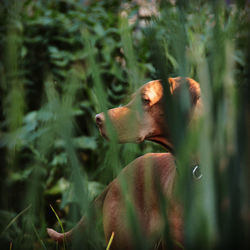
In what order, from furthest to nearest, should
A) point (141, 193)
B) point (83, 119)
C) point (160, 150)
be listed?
point (83, 119) → point (160, 150) → point (141, 193)

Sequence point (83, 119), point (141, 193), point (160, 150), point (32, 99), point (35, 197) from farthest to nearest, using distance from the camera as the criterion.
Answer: point (32, 99), point (83, 119), point (160, 150), point (141, 193), point (35, 197)

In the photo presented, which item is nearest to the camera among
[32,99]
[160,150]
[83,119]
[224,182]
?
[224,182]

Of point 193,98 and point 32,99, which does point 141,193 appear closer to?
point 193,98

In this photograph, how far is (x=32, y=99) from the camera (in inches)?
112

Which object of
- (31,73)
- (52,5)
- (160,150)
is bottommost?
(160,150)

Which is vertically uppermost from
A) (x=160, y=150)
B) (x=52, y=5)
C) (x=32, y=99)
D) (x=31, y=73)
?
(x=52, y=5)

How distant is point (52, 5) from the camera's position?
3000mm

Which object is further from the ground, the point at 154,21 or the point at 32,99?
the point at 154,21

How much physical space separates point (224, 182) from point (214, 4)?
0.15 meters

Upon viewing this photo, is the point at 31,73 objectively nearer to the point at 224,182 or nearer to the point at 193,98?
the point at 193,98

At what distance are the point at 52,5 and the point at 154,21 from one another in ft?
9.20

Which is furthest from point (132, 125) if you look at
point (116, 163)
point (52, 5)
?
point (52, 5)

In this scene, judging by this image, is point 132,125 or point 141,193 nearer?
point 132,125

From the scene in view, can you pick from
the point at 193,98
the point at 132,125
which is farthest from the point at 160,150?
the point at 132,125
